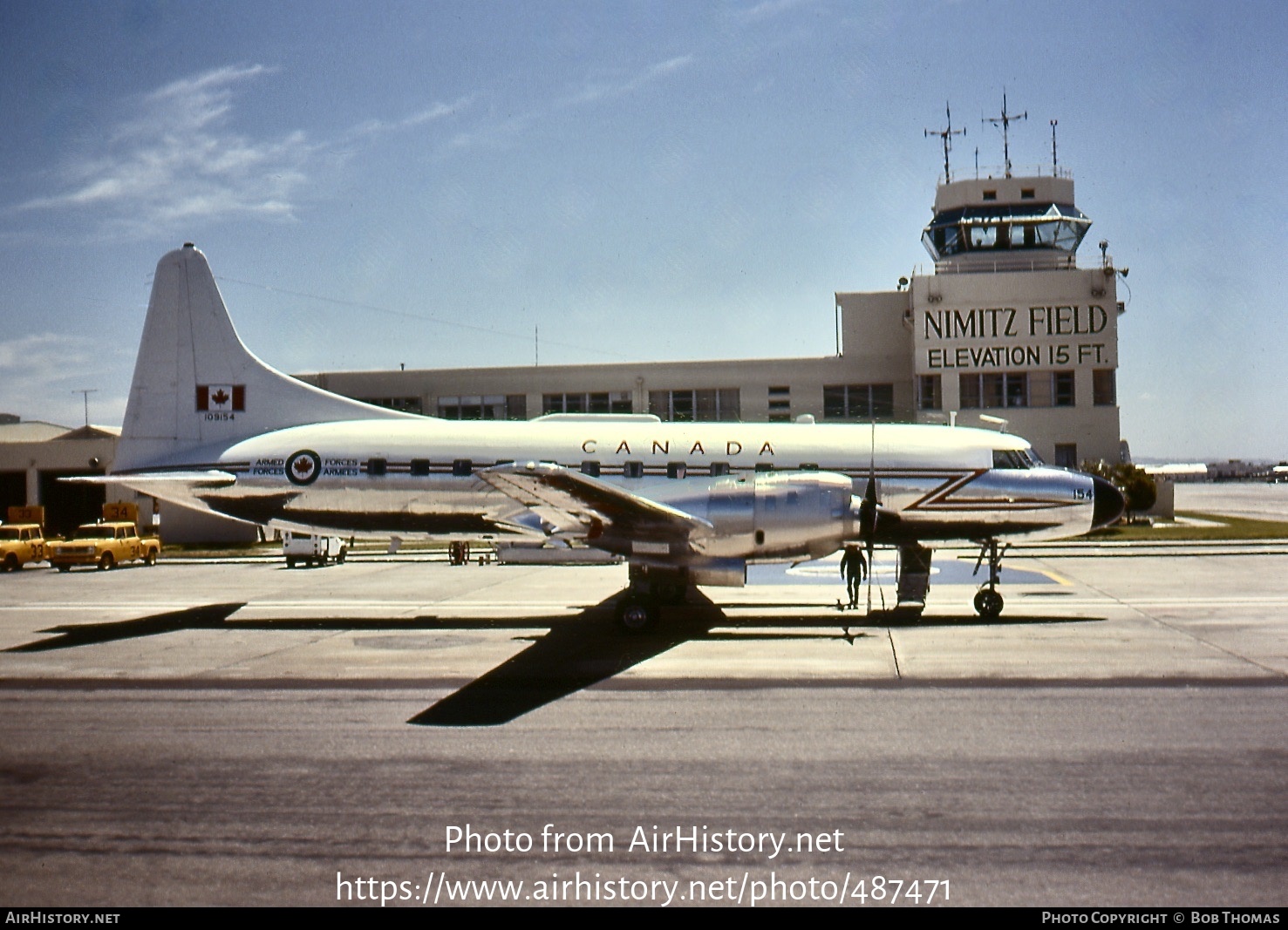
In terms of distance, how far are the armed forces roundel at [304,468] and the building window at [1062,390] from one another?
37.2 metres

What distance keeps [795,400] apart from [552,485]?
3274cm

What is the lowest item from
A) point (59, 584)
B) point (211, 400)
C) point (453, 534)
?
point (59, 584)

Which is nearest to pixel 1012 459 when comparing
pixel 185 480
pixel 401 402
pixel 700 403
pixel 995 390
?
pixel 185 480

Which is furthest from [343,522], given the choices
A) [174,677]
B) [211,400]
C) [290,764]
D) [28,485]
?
[28,485]

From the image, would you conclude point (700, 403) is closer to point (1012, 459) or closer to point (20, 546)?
point (1012, 459)

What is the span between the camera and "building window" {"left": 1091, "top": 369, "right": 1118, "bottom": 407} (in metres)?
44.6

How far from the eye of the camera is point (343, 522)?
61.0 feet

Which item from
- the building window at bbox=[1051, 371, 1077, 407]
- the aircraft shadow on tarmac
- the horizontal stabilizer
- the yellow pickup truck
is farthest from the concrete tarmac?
the building window at bbox=[1051, 371, 1077, 407]

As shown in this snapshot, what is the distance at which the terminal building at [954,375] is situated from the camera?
44531 millimetres

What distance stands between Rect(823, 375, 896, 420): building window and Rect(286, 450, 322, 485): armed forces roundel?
101 feet

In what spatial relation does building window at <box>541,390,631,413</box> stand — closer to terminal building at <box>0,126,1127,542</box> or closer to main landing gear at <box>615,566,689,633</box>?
terminal building at <box>0,126,1127,542</box>

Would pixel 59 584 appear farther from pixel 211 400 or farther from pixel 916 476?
pixel 916 476
